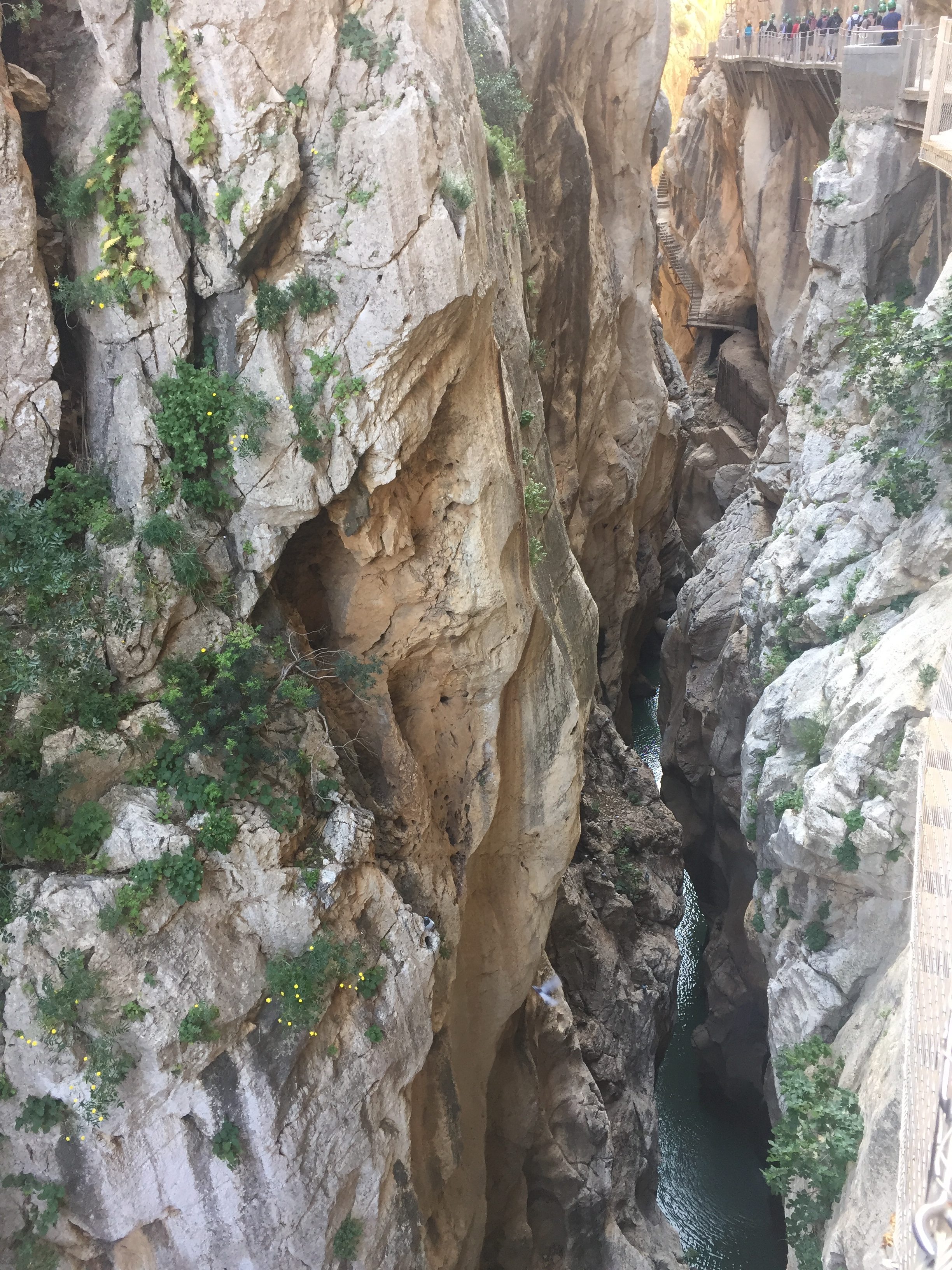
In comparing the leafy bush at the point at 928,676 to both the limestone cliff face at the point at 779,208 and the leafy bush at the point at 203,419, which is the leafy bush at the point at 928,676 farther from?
the limestone cliff face at the point at 779,208

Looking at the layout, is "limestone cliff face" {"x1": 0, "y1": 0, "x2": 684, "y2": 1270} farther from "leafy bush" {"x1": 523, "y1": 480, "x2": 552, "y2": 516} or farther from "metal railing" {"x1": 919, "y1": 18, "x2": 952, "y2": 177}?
"metal railing" {"x1": 919, "y1": 18, "x2": 952, "y2": 177}

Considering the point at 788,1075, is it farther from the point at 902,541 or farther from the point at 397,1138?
the point at 902,541

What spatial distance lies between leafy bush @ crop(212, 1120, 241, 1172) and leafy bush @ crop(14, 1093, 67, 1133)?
136cm

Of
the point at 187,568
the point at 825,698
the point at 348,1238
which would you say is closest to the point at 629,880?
the point at 825,698

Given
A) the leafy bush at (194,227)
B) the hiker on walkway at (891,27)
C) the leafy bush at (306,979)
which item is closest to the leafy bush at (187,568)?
the leafy bush at (194,227)

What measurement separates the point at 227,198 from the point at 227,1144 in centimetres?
874

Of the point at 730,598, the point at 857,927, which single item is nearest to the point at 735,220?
the point at 730,598

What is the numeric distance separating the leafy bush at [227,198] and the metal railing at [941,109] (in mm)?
11676

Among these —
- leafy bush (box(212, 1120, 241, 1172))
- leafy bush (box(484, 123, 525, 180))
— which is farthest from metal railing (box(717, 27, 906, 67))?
leafy bush (box(212, 1120, 241, 1172))

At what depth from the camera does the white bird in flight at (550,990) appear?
14375mm

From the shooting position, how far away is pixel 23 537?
9.16 metres

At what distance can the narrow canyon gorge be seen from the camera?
29.0 feet

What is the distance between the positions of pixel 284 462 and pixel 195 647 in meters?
2.05

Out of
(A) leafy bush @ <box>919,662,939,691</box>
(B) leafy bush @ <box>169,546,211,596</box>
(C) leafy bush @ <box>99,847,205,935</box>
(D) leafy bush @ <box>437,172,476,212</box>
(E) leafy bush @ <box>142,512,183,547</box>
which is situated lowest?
(C) leafy bush @ <box>99,847,205,935</box>
